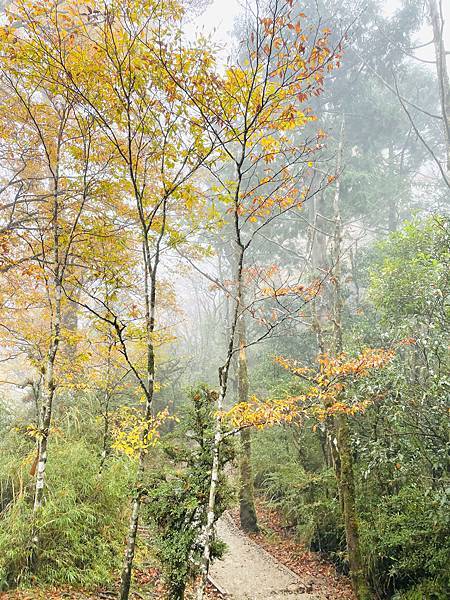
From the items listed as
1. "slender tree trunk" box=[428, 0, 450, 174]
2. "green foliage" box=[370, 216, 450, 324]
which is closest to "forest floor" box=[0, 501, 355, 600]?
"green foliage" box=[370, 216, 450, 324]

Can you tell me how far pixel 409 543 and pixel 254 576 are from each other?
300 centimetres

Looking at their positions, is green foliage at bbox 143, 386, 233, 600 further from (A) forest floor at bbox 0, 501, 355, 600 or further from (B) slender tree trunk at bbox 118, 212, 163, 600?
(A) forest floor at bbox 0, 501, 355, 600

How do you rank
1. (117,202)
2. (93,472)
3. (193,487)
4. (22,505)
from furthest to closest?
(117,202)
(93,472)
(22,505)
(193,487)

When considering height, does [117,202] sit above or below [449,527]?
above

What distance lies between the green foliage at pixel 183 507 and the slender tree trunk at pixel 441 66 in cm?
761

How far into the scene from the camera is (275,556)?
7.61 meters

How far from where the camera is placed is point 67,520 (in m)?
5.10

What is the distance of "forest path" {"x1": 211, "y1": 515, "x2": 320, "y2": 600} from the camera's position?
240 inches

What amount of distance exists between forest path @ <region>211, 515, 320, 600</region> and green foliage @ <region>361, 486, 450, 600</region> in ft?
4.09

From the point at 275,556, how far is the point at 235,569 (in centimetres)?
112

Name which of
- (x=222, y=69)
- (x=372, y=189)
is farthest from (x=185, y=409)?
(x=372, y=189)

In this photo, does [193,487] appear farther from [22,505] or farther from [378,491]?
[378,491]

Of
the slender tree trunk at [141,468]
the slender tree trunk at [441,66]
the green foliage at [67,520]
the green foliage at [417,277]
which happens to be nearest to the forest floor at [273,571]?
the green foliage at [67,520]

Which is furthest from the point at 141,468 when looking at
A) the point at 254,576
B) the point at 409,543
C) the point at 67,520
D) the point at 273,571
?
the point at 273,571
